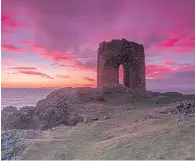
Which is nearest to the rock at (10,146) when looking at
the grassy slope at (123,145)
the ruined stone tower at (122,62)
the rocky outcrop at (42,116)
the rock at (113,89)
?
the grassy slope at (123,145)

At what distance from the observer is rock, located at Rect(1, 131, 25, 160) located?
5270mm

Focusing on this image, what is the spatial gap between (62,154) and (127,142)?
102 centimetres

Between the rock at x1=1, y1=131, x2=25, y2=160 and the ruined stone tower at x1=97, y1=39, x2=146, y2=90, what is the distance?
10779 millimetres

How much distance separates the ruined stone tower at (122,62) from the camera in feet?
Answer: 55.4

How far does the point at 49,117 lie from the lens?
354 inches

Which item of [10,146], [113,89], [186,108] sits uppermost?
[113,89]

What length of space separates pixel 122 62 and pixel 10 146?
12339mm

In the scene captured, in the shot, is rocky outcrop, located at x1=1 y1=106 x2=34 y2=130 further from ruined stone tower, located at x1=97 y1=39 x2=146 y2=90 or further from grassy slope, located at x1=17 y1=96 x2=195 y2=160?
ruined stone tower, located at x1=97 y1=39 x2=146 y2=90

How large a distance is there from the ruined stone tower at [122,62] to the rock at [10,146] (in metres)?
10.8

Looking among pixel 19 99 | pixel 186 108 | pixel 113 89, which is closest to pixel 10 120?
pixel 186 108

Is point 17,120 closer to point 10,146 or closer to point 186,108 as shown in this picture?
point 10,146

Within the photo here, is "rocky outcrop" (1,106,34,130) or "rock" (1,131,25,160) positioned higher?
"rocky outcrop" (1,106,34,130)

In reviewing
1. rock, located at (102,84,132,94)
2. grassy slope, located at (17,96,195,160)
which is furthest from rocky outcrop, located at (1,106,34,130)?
rock, located at (102,84,132,94)

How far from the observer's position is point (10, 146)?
18.4 feet
